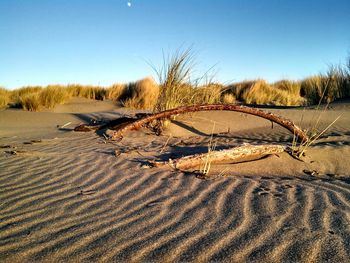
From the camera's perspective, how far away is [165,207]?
2.53 metres

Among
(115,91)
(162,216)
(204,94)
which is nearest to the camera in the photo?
(162,216)

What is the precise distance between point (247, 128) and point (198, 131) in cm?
108

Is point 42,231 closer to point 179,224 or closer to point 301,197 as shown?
point 179,224

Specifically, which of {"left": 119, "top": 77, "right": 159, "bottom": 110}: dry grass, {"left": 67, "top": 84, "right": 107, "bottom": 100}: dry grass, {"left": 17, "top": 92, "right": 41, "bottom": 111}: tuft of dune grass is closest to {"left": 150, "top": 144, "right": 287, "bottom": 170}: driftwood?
{"left": 119, "top": 77, "right": 159, "bottom": 110}: dry grass

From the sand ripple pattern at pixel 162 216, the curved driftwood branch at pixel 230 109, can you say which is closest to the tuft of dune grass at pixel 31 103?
the curved driftwood branch at pixel 230 109

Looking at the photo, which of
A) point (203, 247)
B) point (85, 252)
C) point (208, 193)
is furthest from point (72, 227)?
point (208, 193)

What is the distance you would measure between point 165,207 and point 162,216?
163mm

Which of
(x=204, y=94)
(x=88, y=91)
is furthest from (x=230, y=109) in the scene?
(x=88, y=91)

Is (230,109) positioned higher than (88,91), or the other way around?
(88,91)

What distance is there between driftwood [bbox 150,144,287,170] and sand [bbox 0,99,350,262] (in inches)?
3.3

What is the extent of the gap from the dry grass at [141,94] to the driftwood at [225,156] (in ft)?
22.4

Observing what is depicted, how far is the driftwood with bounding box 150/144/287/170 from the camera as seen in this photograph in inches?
139

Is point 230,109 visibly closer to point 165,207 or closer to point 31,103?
point 165,207

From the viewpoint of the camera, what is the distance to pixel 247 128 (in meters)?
6.55
